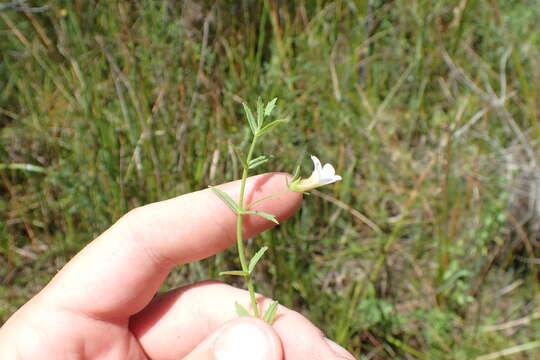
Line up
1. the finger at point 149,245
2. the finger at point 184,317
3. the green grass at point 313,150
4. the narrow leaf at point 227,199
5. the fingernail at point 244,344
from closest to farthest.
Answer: the fingernail at point 244,344
the narrow leaf at point 227,199
the finger at point 149,245
the finger at point 184,317
the green grass at point 313,150

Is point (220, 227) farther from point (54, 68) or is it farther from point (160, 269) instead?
point (54, 68)

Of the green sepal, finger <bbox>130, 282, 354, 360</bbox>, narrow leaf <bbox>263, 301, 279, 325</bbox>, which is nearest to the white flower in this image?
the green sepal

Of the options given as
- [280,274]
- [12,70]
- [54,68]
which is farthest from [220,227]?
[12,70]

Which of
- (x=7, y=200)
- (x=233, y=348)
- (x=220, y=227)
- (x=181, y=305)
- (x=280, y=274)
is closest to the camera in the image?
(x=233, y=348)

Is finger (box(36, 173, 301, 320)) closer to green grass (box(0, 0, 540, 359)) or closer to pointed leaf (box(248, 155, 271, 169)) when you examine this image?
pointed leaf (box(248, 155, 271, 169))

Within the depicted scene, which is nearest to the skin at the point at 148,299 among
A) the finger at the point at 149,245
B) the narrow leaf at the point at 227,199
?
the finger at the point at 149,245

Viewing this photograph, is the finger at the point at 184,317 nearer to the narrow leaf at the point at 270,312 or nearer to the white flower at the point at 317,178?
the narrow leaf at the point at 270,312

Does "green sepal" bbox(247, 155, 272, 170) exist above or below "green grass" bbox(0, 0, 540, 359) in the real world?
above
